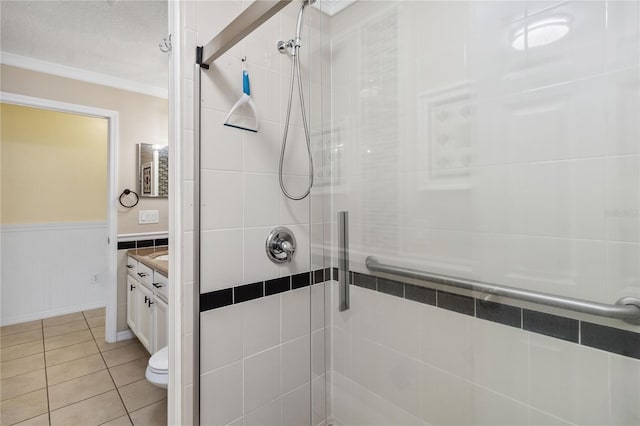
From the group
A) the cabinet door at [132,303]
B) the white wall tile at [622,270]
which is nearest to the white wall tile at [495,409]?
the white wall tile at [622,270]

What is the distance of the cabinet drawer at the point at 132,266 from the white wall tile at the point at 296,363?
1.84 m

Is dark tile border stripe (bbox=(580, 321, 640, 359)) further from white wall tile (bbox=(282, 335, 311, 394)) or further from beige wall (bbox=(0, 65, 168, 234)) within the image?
beige wall (bbox=(0, 65, 168, 234))

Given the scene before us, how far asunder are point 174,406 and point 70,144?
3.69m

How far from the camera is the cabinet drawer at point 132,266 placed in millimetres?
2533

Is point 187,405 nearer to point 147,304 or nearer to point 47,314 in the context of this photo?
point 147,304

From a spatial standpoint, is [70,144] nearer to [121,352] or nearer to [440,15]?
[121,352]

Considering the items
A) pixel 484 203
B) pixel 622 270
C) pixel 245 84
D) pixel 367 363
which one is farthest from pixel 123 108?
pixel 622 270

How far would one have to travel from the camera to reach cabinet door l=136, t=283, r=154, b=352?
220 centimetres

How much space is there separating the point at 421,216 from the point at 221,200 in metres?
0.76

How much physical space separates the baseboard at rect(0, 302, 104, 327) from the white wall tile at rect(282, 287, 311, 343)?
3.41m

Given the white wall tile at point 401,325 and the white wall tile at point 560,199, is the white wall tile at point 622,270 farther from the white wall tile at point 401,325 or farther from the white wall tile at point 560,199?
the white wall tile at point 401,325

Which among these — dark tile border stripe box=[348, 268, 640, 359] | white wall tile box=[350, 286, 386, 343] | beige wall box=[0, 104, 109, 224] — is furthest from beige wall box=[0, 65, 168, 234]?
dark tile border stripe box=[348, 268, 640, 359]

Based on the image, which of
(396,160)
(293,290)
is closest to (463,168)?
(396,160)

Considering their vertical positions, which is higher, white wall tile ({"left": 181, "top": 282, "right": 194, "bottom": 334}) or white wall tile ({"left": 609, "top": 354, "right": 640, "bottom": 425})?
white wall tile ({"left": 181, "top": 282, "right": 194, "bottom": 334})
